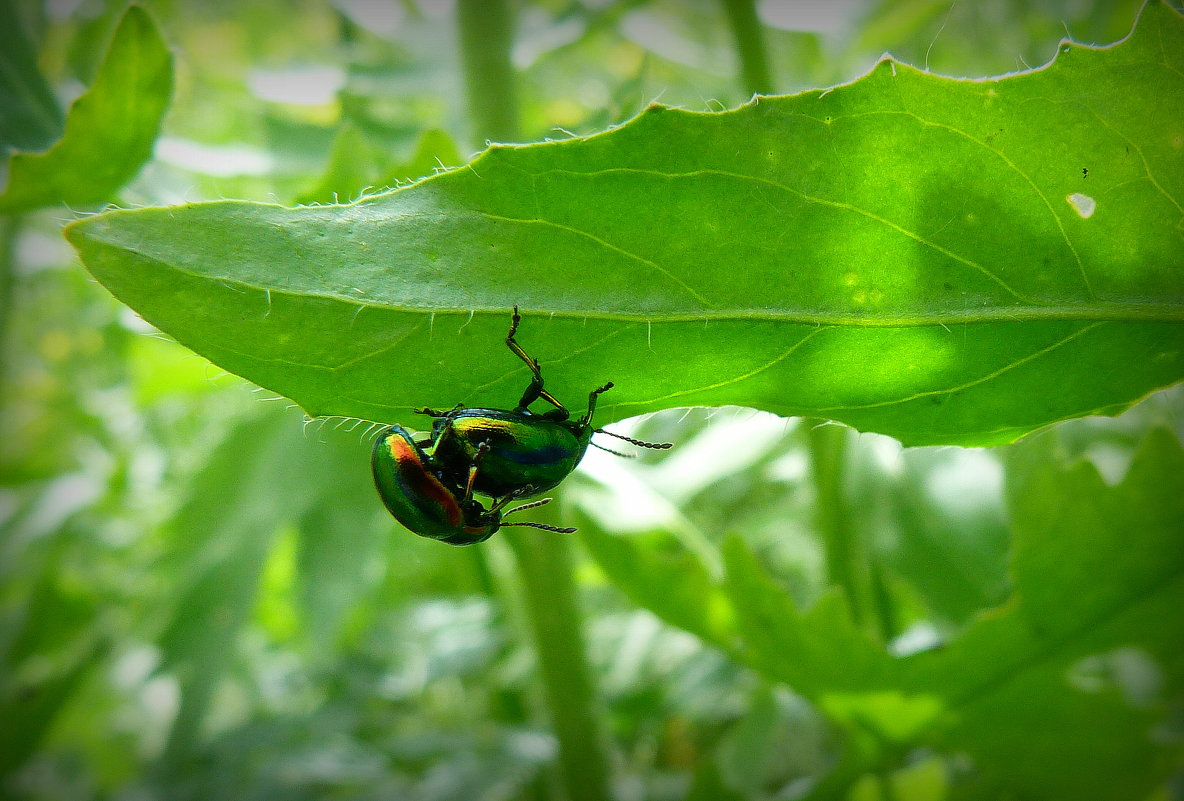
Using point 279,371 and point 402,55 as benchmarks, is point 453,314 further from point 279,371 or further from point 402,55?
point 402,55

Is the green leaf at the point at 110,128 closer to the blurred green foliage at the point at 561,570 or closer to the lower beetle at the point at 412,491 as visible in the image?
the blurred green foliage at the point at 561,570

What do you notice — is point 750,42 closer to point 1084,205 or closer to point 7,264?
point 1084,205

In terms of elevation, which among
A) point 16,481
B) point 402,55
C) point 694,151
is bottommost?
point 694,151

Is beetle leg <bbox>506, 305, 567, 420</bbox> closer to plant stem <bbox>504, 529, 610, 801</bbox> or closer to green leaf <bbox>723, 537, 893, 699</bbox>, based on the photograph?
green leaf <bbox>723, 537, 893, 699</bbox>

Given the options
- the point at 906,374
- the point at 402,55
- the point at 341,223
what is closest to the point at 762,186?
the point at 906,374

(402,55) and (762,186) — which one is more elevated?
(402,55)
